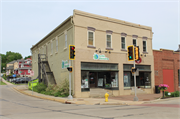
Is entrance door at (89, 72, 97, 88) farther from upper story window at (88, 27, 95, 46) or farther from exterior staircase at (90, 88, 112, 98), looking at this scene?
upper story window at (88, 27, 95, 46)

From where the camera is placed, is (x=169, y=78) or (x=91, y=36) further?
(x=169, y=78)

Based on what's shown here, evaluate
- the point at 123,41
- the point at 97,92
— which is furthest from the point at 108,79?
the point at 123,41

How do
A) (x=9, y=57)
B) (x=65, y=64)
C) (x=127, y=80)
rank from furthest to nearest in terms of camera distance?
(x=9, y=57), (x=127, y=80), (x=65, y=64)

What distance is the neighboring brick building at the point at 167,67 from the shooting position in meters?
26.4

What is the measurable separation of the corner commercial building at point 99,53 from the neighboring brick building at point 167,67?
129 centimetres

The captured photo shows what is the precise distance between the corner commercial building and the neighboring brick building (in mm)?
1295

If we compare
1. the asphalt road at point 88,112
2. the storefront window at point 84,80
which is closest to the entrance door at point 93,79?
the storefront window at point 84,80

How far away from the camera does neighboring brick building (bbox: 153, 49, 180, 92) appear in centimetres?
2641

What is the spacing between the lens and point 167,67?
27906 millimetres

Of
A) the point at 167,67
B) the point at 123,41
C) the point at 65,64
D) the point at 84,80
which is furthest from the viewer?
the point at 167,67

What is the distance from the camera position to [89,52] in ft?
65.0

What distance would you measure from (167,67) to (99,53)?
13264 mm

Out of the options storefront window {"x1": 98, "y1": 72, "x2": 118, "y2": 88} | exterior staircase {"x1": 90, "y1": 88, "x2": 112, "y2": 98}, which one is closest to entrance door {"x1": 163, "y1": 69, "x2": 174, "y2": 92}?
storefront window {"x1": 98, "y1": 72, "x2": 118, "y2": 88}

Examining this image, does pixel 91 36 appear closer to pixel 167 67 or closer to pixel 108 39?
pixel 108 39
